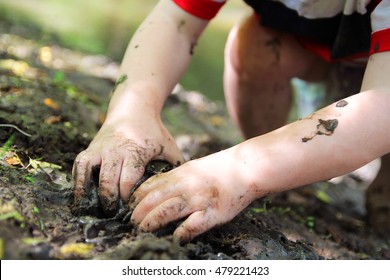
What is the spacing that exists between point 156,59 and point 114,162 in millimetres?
522

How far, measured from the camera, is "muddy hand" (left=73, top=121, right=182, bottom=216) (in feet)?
4.76

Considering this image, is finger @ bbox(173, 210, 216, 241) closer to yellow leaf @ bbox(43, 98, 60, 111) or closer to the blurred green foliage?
yellow leaf @ bbox(43, 98, 60, 111)

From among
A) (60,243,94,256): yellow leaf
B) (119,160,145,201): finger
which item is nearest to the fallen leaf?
(119,160,145,201): finger

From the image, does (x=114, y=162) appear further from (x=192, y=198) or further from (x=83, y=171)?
(x=192, y=198)

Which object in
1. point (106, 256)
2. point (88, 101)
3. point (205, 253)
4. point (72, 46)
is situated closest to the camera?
point (106, 256)

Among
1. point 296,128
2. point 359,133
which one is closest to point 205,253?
point 296,128

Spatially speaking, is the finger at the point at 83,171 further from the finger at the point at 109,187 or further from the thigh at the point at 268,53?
the thigh at the point at 268,53

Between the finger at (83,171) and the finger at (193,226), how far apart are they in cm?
35

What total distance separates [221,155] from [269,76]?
107cm

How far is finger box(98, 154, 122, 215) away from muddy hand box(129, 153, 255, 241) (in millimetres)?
68

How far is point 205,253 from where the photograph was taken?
1.30 m

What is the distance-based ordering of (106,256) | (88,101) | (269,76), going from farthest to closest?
(88,101)
(269,76)
(106,256)

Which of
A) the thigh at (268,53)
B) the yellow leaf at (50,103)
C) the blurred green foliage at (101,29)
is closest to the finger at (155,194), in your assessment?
the yellow leaf at (50,103)
